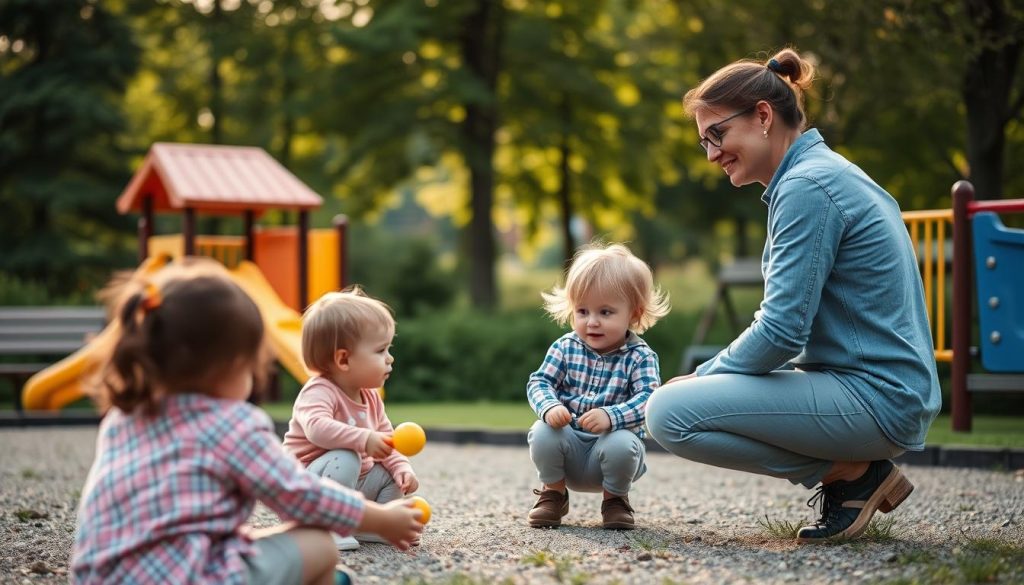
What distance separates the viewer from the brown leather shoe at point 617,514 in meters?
4.33

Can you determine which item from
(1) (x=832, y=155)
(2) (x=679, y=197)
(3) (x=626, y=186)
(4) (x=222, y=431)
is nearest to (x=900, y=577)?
(1) (x=832, y=155)

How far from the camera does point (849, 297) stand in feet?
12.1

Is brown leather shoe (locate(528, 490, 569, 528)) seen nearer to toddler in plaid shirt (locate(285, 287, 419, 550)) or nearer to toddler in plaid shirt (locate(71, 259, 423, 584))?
toddler in plaid shirt (locate(285, 287, 419, 550))

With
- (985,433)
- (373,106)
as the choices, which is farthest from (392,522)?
(373,106)

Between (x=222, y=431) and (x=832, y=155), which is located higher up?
(x=832, y=155)

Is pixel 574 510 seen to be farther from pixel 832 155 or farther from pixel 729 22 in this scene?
pixel 729 22

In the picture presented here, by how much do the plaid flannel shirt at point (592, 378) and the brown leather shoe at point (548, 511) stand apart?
0.30 m

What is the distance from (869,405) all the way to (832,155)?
890mm

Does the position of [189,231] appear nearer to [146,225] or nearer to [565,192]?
[146,225]

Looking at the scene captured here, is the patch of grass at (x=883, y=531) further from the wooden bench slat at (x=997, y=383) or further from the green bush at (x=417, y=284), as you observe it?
the green bush at (x=417, y=284)

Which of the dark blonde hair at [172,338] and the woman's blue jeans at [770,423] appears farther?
the woman's blue jeans at [770,423]

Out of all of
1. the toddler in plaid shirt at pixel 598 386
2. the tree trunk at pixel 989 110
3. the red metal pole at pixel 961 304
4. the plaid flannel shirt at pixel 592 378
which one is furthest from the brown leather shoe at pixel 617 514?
the tree trunk at pixel 989 110

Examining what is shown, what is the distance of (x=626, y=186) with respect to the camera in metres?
20.2

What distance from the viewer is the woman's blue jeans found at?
12.2ft
